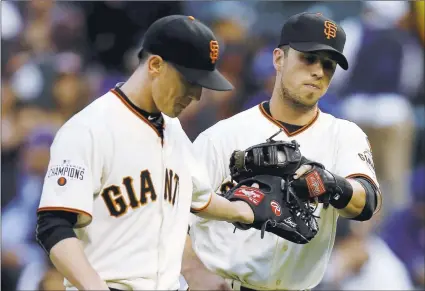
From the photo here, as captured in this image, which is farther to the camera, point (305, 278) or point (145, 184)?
point (305, 278)

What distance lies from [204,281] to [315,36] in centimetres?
126

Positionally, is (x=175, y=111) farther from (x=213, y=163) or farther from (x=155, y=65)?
(x=213, y=163)

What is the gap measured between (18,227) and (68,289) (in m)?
3.60

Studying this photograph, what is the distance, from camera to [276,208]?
3887 mm

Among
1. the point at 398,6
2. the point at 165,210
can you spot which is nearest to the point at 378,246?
the point at 398,6

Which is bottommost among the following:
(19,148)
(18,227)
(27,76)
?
(18,227)

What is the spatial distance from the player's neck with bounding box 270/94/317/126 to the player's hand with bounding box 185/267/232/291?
823 millimetres

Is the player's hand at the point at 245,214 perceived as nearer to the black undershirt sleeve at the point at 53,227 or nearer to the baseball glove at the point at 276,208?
the baseball glove at the point at 276,208

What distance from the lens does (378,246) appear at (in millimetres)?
6926

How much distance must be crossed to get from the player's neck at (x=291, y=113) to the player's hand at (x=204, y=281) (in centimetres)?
82

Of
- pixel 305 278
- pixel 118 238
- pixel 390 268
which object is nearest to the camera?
pixel 118 238

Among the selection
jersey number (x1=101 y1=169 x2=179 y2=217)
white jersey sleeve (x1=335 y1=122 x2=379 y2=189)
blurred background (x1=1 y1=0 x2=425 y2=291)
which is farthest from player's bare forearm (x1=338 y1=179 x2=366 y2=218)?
blurred background (x1=1 y1=0 x2=425 y2=291)

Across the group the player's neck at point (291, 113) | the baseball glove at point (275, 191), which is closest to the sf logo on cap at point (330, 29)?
the player's neck at point (291, 113)

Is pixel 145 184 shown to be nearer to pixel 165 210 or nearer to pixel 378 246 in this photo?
pixel 165 210
